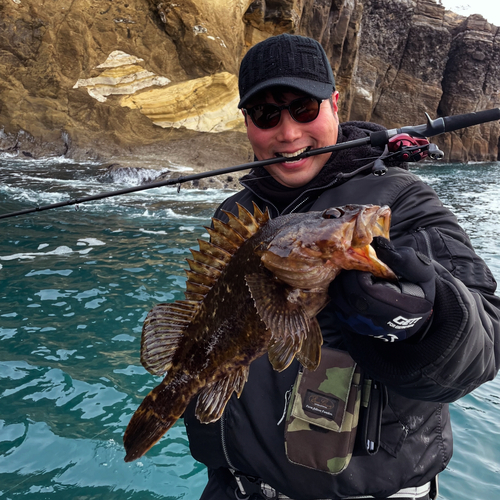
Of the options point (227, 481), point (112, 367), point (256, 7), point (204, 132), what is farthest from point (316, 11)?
point (227, 481)

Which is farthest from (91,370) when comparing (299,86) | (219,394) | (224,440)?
(299,86)

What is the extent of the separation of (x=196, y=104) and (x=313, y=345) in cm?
1944

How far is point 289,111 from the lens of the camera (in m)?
2.62

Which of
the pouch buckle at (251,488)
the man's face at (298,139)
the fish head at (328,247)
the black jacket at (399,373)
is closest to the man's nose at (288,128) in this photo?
the man's face at (298,139)

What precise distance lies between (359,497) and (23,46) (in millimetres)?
21185

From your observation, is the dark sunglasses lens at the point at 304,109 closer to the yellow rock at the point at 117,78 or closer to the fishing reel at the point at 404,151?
the fishing reel at the point at 404,151

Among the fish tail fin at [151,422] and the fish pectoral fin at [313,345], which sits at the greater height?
the fish pectoral fin at [313,345]

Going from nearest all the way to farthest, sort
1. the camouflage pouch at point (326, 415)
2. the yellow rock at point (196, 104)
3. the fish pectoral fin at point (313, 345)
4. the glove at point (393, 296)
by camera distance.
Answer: the glove at point (393, 296) < the fish pectoral fin at point (313, 345) < the camouflage pouch at point (326, 415) < the yellow rock at point (196, 104)

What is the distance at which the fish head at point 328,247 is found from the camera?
1.53 m

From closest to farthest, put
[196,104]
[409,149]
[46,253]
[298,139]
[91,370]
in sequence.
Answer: [409,149], [298,139], [91,370], [46,253], [196,104]

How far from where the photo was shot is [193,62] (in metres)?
19.4

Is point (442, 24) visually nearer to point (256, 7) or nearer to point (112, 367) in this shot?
point (256, 7)

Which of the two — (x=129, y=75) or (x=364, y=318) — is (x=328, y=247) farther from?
(x=129, y=75)

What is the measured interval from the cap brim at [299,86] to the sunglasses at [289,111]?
0.05 meters
